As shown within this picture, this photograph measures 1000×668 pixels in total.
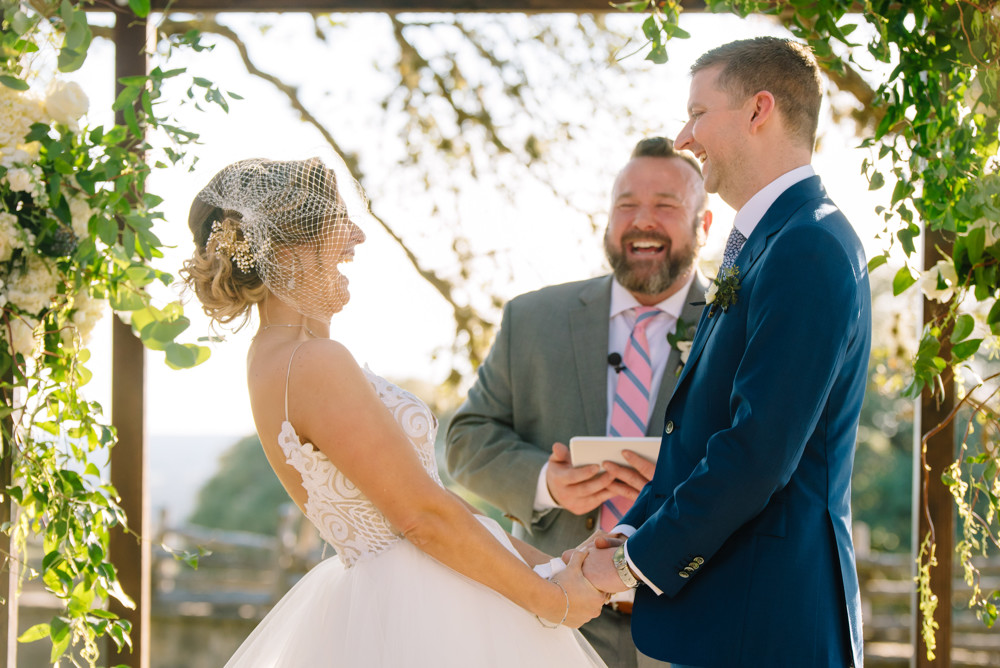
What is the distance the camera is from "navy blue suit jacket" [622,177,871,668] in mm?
1917

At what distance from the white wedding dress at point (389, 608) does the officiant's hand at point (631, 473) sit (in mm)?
468

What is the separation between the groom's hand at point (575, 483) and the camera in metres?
2.84

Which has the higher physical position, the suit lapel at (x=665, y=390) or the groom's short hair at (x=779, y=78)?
the groom's short hair at (x=779, y=78)

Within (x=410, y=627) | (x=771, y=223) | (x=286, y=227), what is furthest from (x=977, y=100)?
(x=410, y=627)

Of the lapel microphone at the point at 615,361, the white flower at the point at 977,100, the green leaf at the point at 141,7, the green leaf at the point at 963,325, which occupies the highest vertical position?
the green leaf at the point at 141,7

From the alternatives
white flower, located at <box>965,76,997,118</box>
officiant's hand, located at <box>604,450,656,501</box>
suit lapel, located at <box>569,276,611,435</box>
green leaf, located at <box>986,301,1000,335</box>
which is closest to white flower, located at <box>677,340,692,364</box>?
suit lapel, located at <box>569,276,611,435</box>

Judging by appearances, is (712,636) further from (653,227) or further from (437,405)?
(437,405)

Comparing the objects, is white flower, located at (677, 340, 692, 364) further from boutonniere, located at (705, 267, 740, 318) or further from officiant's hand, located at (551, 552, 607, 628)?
officiant's hand, located at (551, 552, 607, 628)

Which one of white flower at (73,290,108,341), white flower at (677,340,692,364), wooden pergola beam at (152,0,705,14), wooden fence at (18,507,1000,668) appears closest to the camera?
white flower at (73,290,108,341)

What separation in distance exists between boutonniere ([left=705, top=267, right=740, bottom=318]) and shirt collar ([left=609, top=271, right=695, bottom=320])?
100 centimetres

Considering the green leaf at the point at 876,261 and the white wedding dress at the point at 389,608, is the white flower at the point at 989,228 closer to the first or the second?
the green leaf at the point at 876,261

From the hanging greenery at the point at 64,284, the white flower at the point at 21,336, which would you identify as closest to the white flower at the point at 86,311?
the hanging greenery at the point at 64,284

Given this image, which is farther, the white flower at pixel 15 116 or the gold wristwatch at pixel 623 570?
the white flower at pixel 15 116

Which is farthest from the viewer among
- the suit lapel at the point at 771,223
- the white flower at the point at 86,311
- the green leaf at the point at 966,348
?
the white flower at the point at 86,311
